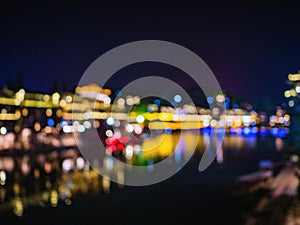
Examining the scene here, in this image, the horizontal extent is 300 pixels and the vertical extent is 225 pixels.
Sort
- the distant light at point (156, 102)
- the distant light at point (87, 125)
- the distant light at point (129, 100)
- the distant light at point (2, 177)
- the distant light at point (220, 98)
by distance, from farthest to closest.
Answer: the distant light at point (220, 98) < the distant light at point (156, 102) < the distant light at point (129, 100) < the distant light at point (87, 125) < the distant light at point (2, 177)

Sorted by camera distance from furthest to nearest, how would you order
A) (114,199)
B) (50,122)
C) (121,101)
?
(121,101), (50,122), (114,199)

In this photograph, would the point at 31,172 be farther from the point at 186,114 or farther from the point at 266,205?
the point at 186,114

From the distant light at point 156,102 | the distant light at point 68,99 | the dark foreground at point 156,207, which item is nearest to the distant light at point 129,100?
the distant light at point 156,102

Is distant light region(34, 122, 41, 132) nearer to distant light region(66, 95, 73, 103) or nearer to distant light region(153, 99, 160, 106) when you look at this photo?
distant light region(66, 95, 73, 103)

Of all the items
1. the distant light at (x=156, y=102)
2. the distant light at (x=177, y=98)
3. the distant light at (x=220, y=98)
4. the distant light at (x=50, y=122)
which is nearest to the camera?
the distant light at (x=50, y=122)

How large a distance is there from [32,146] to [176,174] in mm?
17373

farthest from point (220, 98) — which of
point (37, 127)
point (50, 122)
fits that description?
point (37, 127)

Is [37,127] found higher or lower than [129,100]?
lower

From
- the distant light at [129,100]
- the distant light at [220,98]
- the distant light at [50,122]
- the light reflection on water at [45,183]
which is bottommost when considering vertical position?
the light reflection on water at [45,183]

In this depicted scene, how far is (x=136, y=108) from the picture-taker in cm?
12838

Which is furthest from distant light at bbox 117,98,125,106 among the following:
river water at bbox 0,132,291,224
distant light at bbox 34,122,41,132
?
river water at bbox 0,132,291,224

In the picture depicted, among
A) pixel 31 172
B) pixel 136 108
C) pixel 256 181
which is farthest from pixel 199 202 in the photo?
pixel 136 108

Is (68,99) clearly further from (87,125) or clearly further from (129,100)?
(129,100)

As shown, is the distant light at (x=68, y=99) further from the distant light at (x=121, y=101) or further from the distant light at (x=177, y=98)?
the distant light at (x=177, y=98)
